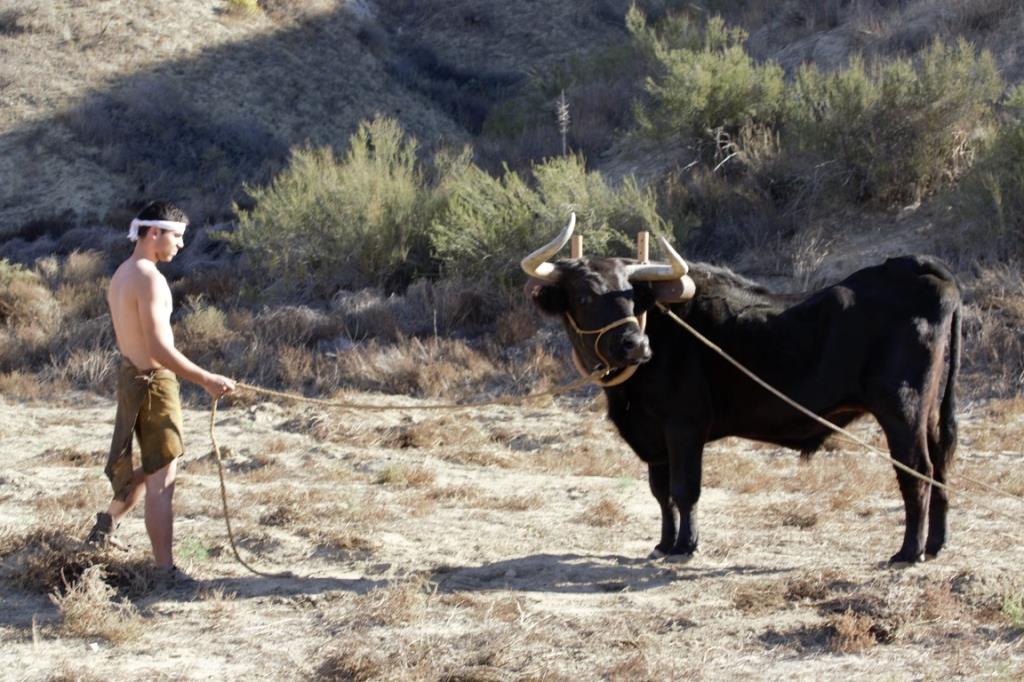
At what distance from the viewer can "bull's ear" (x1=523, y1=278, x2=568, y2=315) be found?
23.2 ft

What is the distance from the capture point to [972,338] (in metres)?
12.7

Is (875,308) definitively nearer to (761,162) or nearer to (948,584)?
(948,584)

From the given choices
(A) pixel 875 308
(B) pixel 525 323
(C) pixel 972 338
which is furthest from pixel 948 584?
(B) pixel 525 323

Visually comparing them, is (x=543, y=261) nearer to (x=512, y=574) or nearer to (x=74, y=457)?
(x=512, y=574)

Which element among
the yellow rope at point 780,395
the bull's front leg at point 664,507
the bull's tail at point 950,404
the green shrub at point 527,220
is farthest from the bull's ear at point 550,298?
the green shrub at point 527,220

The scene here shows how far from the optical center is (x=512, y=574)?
7023mm

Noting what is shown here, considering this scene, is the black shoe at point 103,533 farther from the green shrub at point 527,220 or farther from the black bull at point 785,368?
the green shrub at point 527,220

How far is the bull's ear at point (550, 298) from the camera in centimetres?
706

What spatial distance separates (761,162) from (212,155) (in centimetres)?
1477

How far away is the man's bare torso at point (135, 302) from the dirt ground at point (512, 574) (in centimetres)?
116

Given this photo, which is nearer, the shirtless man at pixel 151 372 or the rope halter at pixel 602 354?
the shirtless man at pixel 151 372

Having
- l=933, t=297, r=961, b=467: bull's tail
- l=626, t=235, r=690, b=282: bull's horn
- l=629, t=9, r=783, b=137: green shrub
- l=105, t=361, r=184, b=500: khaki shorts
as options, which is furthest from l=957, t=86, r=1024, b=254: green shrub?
l=105, t=361, r=184, b=500: khaki shorts

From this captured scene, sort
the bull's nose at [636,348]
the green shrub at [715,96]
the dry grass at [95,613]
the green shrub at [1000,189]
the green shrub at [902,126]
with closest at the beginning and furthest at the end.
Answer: the dry grass at [95,613] < the bull's nose at [636,348] < the green shrub at [1000,189] < the green shrub at [902,126] < the green shrub at [715,96]

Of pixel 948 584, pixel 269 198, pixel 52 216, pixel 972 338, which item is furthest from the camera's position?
pixel 52 216
